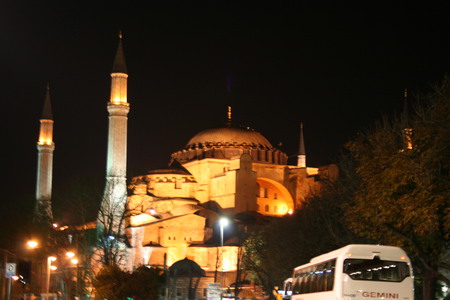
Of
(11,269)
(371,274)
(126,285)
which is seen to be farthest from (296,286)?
(11,269)

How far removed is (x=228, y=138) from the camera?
87.8 m

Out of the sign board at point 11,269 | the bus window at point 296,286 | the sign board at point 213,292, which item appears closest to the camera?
the sign board at point 11,269

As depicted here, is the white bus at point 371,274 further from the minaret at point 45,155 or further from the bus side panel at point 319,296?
the minaret at point 45,155

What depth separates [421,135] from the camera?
828 inches

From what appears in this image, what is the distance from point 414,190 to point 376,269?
3223 millimetres

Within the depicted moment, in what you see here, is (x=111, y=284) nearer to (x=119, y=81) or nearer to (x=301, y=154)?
(x=119, y=81)

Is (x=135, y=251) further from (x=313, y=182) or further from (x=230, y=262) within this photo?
(x=313, y=182)

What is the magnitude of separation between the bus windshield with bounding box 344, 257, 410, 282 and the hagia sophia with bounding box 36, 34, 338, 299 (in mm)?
37399

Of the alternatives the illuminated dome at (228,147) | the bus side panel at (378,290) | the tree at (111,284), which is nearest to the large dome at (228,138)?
the illuminated dome at (228,147)

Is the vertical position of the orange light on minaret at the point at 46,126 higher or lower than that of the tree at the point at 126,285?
higher

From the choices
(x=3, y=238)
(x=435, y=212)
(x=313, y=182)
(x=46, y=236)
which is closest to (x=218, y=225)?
(x=313, y=182)

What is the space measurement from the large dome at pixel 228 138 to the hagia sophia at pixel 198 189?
4.2 inches

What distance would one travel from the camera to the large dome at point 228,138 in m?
87.5

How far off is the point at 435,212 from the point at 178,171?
60.2 metres
